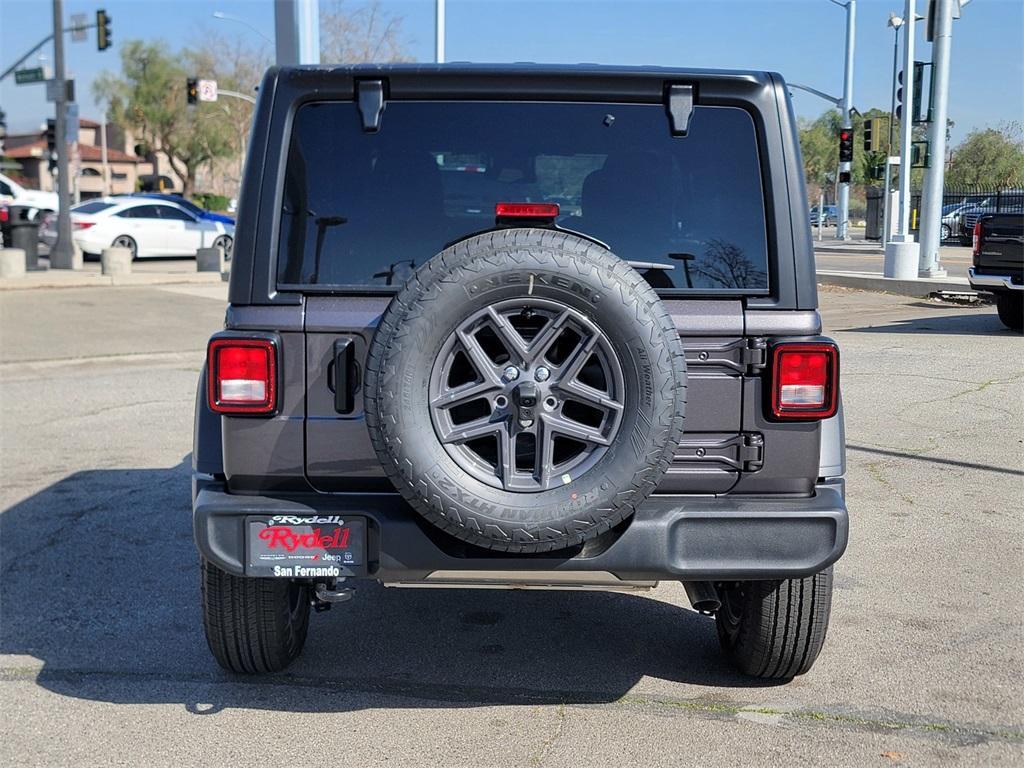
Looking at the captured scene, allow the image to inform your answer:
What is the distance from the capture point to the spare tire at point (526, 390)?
3205 mm

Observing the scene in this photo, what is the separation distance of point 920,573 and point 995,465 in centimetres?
242

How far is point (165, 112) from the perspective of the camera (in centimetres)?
7500

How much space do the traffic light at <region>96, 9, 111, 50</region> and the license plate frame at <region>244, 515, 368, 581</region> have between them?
34.6 metres

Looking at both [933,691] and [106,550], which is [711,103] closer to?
[933,691]

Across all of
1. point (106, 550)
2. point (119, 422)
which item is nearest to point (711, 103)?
point (106, 550)

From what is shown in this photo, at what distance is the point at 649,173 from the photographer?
12.1 ft

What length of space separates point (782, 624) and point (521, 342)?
1.45 metres

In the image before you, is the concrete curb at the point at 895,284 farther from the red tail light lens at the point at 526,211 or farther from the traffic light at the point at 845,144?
the red tail light lens at the point at 526,211

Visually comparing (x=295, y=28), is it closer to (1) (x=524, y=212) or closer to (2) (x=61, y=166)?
(1) (x=524, y=212)

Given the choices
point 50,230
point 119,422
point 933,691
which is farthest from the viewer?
point 50,230

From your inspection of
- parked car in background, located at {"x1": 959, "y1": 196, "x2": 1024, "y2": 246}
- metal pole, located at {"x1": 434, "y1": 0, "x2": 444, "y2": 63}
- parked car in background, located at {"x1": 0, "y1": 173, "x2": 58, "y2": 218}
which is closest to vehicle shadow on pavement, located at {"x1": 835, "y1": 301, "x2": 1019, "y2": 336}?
metal pole, located at {"x1": 434, "y1": 0, "x2": 444, "y2": 63}

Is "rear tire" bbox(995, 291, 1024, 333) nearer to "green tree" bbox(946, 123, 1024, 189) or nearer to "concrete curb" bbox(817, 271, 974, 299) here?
"concrete curb" bbox(817, 271, 974, 299)

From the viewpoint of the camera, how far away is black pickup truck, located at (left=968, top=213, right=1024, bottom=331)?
13.6 metres

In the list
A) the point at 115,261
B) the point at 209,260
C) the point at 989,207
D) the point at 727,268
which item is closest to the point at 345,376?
the point at 727,268
